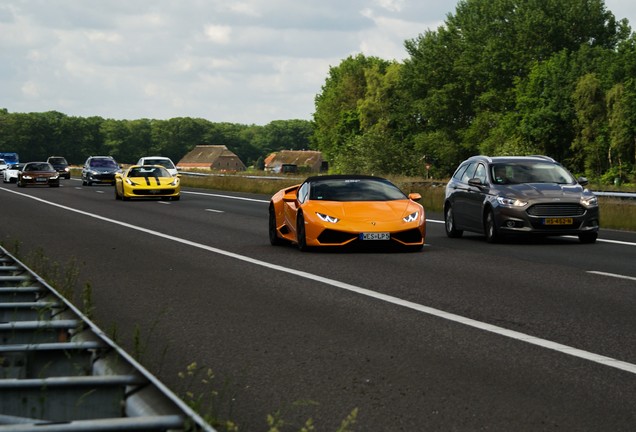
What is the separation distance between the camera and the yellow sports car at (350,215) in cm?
1702

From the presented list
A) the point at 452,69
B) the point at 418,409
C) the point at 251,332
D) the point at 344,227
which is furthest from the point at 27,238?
the point at 452,69

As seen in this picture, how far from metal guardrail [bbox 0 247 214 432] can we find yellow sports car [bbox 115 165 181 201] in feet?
107

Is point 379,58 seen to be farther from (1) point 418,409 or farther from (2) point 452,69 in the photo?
(1) point 418,409

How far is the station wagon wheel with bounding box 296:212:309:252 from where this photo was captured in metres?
17.4

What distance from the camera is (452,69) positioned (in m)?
92.4

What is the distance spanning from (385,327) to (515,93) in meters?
81.2

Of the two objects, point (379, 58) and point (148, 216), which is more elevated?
→ point (379, 58)

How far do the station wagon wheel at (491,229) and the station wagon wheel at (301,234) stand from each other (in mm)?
3797

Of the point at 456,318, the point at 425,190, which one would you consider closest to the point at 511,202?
the point at 456,318

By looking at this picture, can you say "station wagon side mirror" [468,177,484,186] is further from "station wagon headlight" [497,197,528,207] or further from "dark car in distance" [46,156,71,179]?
"dark car in distance" [46,156,71,179]

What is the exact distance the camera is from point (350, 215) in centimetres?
1717

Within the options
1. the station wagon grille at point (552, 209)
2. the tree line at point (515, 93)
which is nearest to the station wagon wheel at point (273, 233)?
the station wagon grille at point (552, 209)

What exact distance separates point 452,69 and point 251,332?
84.9 metres

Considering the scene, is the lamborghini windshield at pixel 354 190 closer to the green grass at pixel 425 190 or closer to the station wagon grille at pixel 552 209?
the station wagon grille at pixel 552 209
